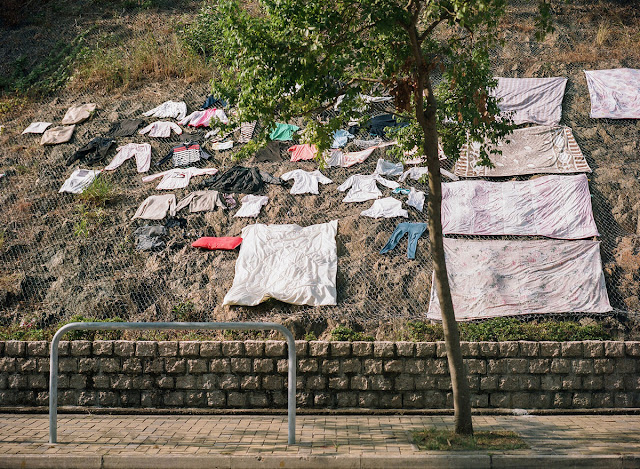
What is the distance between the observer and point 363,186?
11.0 meters

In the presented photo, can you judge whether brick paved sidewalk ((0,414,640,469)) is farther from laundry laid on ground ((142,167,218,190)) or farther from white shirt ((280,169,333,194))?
laundry laid on ground ((142,167,218,190))

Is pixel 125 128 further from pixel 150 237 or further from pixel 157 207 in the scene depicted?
pixel 150 237

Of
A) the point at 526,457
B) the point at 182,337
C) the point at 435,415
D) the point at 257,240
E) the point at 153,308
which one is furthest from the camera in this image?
the point at 257,240

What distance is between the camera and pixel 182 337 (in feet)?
27.2

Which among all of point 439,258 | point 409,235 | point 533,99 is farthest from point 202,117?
point 439,258

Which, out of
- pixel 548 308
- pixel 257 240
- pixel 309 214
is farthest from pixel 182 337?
pixel 548 308

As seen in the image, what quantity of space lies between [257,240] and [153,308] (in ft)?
6.64

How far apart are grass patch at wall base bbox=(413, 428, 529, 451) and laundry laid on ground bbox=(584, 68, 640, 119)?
27.4ft

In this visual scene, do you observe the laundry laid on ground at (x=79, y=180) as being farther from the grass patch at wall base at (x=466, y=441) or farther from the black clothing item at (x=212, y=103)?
the grass patch at wall base at (x=466, y=441)

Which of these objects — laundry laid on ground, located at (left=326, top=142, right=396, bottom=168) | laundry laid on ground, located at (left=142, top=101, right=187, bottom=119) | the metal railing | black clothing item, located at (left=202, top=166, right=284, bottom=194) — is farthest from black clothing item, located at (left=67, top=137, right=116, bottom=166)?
the metal railing

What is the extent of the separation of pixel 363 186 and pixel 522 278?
11.4ft

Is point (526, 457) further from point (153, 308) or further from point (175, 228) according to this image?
point (175, 228)

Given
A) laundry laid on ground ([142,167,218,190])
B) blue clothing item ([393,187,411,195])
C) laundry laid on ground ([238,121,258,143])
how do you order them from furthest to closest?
1. laundry laid on ground ([238,121,258,143])
2. laundry laid on ground ([142,167,218,190])
3. blue clothing item ([393,187,411,195])

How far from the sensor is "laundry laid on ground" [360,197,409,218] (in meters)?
10.2
